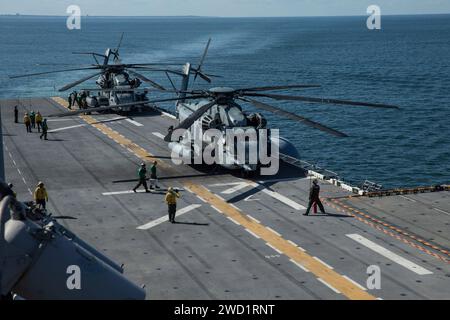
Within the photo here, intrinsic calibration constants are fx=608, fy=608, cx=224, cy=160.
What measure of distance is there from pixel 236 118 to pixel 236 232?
989 cm

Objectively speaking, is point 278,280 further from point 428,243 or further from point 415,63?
point 415,63

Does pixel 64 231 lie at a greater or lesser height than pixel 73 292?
greater

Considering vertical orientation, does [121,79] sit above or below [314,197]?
above

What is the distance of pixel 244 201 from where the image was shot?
1189 inches

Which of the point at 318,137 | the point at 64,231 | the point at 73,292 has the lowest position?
the point at 318,137

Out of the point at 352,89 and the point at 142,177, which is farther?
the point at 352,89

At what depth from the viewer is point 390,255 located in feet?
76.6

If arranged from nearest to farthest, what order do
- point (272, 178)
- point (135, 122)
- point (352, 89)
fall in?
point (272, 178) < point (135, 122) < point (352, 89)

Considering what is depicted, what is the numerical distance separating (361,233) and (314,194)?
3006 mm

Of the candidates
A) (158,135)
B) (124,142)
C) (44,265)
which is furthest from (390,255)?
(158,135)

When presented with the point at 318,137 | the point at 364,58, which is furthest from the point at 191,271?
the point at 364,58

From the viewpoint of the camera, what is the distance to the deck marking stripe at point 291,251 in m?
20.3

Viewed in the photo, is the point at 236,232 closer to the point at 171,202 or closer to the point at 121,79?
the point at 171,202

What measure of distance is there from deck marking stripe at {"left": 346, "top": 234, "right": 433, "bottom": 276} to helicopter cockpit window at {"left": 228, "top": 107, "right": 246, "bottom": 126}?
36.4 ft
